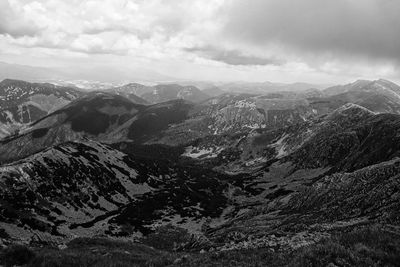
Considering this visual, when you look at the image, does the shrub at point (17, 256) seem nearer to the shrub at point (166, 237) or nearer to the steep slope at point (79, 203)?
the shrub at point (166, 237)

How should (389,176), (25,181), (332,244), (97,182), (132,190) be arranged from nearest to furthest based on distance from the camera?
1. (332,244)
2. (389,176)
3. (25,181)
4. (97,182)
5. (132,190)

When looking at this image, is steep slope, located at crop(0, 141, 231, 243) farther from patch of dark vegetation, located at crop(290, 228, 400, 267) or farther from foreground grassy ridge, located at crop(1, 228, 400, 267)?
patch of dark vegetation, located at crop(290, 228, 400, 267)

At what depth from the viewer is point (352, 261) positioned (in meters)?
15.0

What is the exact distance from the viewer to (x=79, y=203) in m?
159

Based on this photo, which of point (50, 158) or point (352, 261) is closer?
point (352, 261)

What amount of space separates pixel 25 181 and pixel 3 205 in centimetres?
2541

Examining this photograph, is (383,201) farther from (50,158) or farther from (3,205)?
(50,158)

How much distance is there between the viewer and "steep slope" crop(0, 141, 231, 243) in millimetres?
128500

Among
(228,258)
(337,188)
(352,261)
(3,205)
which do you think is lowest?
(3,205)

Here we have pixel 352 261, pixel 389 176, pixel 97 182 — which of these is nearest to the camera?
pixel 352 261

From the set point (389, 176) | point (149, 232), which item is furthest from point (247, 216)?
point (389, 176)

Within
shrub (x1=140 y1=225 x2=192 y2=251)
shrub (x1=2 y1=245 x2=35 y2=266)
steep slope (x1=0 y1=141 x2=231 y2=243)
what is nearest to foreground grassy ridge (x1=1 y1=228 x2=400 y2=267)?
shrub (x1=2 y1=245 x2=35 y2=266)

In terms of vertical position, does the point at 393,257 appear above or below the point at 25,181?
above

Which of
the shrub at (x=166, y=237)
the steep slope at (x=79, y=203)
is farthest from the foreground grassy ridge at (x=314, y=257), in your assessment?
the steep slope at (x=79, y=203)
